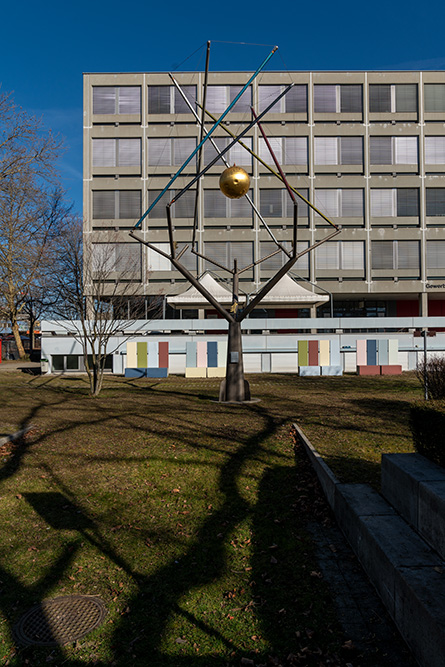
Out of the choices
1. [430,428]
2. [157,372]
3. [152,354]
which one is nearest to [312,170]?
[152,354]

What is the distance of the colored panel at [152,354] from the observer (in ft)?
108

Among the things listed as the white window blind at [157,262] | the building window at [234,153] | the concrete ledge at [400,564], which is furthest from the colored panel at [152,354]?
the concrete ledge at [400,564]

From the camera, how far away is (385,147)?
43844 mm

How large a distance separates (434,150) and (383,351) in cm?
2272

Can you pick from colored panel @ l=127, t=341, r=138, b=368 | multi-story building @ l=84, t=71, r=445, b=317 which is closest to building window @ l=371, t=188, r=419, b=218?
multi-story building @ l=84, t=71, r=445, b=317

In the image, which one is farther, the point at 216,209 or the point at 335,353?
the point at 216,209

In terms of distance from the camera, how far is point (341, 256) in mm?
43906

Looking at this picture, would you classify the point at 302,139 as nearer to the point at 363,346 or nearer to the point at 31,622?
the point at 363,346

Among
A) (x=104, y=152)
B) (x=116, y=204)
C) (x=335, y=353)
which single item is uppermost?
(x=104, y=152)

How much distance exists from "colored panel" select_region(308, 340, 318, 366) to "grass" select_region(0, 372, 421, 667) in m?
18.7

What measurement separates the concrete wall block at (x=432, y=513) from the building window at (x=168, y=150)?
43.0 meters

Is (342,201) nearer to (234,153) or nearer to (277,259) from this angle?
(277,259)

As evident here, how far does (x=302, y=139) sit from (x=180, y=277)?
17179 mm

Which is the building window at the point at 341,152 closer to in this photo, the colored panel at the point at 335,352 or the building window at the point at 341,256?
the building window at the point at 341,256
